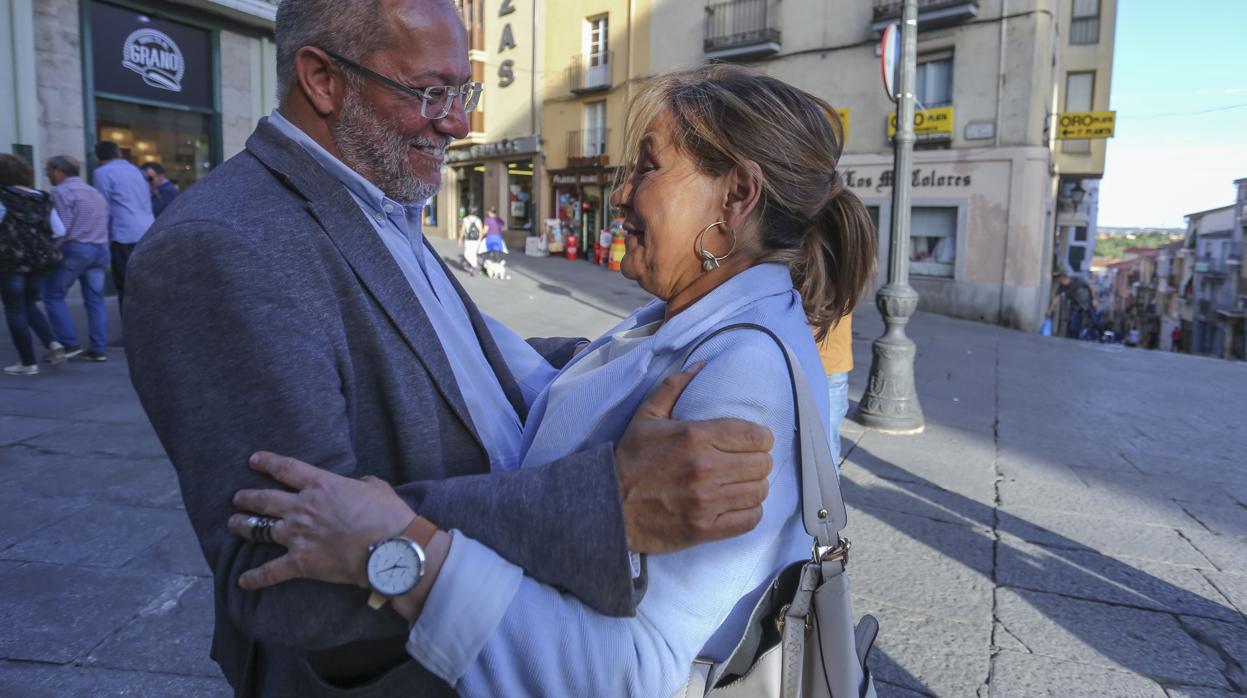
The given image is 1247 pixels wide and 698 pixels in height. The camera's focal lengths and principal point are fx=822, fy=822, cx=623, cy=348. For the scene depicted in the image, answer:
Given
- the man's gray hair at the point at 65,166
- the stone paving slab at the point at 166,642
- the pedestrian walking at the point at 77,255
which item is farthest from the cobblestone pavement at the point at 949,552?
the man's gray hair at the point at 65,166

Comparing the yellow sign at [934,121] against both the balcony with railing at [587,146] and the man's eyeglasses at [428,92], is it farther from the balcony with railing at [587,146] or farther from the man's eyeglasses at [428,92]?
the man's eyeglasses at [428,92]

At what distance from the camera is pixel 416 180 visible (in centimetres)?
150

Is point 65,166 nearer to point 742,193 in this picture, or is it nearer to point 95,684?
point 95,684

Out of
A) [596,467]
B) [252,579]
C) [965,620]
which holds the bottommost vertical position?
[965,620]

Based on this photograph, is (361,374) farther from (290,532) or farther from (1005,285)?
(1005,285)

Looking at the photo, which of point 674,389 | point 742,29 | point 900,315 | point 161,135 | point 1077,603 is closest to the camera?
point 674,389

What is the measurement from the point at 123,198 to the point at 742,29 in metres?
16.4

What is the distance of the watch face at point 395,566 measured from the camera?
3.17 ft

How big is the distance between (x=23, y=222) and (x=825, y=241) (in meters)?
6.94

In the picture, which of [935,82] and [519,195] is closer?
[935,82]

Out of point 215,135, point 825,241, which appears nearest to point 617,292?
point 215,135

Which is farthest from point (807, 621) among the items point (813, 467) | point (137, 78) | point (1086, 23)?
point (1086, 23)

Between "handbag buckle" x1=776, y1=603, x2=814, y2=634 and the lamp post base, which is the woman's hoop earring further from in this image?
the lamp post base

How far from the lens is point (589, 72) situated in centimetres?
2522
